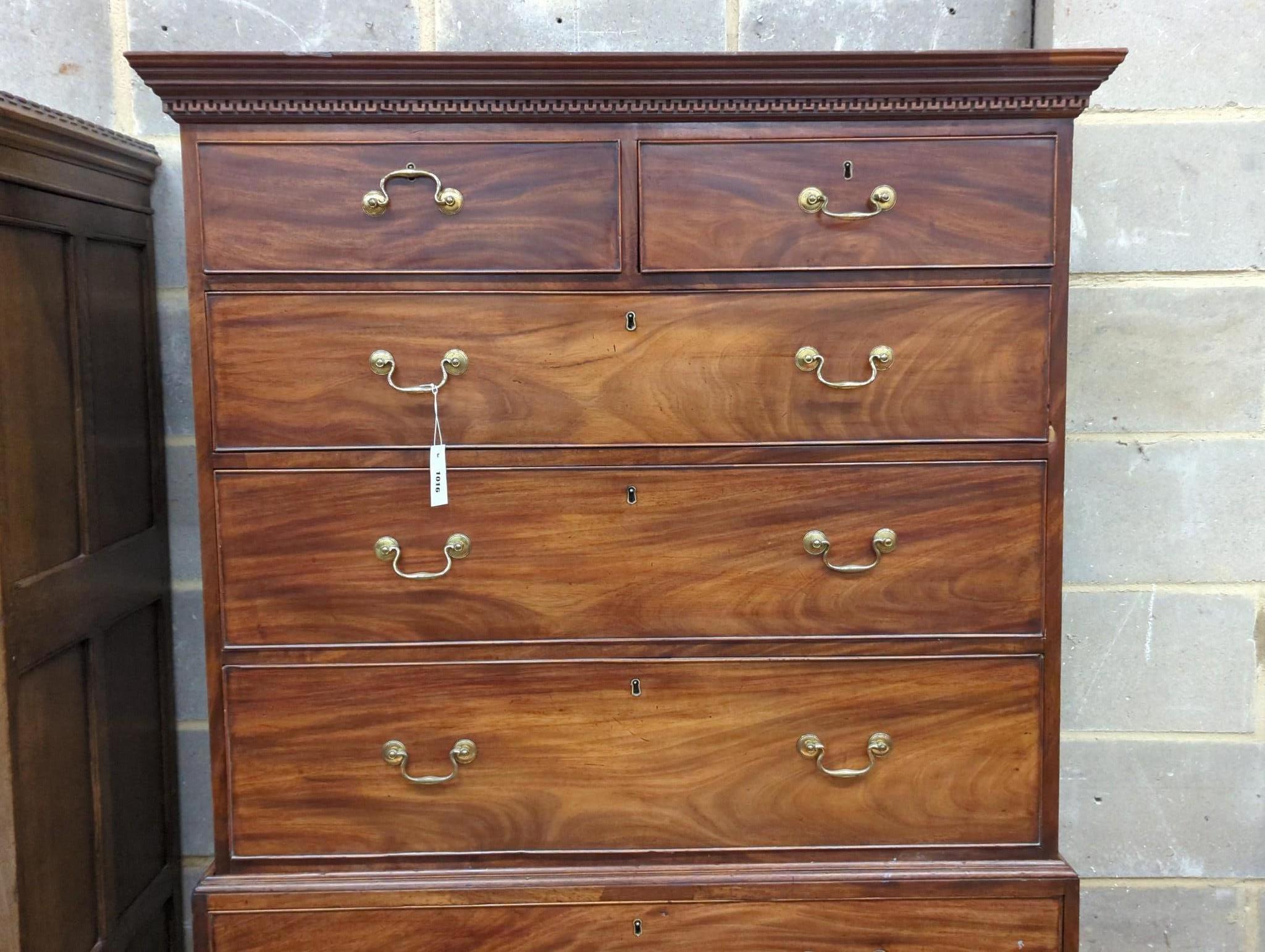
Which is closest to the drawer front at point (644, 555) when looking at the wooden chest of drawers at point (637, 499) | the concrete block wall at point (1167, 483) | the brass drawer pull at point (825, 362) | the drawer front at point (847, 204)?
the wooden chest of drawers at point (637, 499)

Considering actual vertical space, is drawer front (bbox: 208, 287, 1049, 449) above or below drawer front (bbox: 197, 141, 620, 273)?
below

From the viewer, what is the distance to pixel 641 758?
125cm

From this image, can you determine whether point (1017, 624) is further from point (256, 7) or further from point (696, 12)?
point (256, 7)

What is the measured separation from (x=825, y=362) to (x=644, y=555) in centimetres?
34

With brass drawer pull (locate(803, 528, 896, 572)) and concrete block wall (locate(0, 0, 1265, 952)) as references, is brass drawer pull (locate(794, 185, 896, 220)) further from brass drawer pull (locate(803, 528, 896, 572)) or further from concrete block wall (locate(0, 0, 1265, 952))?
concrete block wall (locate(0, 0, 1265, 952))

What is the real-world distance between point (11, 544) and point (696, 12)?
1368 mm

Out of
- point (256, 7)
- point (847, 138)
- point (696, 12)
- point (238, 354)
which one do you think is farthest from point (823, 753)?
point (256, 7)

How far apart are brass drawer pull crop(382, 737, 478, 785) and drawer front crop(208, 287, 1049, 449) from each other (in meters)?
0.39

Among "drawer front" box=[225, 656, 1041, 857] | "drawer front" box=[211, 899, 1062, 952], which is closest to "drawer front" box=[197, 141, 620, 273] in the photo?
"drawer front" box=[225, 656, 1041, 857]

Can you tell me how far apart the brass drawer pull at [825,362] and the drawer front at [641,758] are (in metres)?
0.36

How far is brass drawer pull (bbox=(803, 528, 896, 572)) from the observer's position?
121 centimetres

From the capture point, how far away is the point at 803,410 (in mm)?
1218

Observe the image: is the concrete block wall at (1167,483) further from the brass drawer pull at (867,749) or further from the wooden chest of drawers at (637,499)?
the brass drawer pull at (867,749)

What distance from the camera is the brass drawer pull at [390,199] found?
116 centimetres
